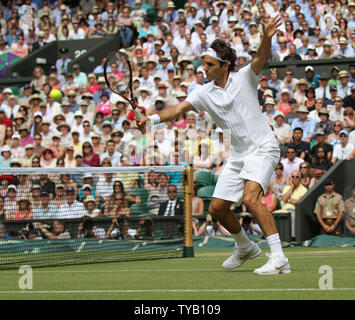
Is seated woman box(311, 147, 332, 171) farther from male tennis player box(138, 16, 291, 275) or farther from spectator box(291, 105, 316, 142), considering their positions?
male tennis player box(138, 16, 291, 275)

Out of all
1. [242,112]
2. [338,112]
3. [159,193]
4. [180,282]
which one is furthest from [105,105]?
[180,282]

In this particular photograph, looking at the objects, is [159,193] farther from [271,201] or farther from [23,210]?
[23,210]

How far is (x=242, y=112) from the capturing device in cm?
816

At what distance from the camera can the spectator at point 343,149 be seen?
638 inches

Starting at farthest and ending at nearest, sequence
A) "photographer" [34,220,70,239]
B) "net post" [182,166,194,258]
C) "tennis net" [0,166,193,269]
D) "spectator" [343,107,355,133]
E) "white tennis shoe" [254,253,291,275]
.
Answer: "spectator" [343,107,355,133] < "photographer" [34,220,70,239] < "tennis net" [0,166,193,269] < "net post" [182,166,194,258] < "white tennis shoe" [254,253,291,275]

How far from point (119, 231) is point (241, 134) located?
654cm

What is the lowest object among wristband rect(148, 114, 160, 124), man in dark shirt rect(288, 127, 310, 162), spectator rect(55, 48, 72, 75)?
man in dark shirt rect(288, 127, 310, 162)

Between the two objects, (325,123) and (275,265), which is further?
(325,123)

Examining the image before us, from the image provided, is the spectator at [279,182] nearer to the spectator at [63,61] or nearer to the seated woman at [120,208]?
the seated woman at [120,208]

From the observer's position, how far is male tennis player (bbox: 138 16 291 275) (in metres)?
7.92

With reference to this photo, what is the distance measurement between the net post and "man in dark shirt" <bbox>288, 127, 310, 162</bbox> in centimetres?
527

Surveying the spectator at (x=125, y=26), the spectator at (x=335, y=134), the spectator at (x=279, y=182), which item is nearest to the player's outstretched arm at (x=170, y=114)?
the spectator at (x=279, y=182)

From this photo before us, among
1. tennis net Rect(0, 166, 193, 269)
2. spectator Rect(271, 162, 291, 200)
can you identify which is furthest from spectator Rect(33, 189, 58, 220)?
spectator Rect(271, 162, 291, 200)
